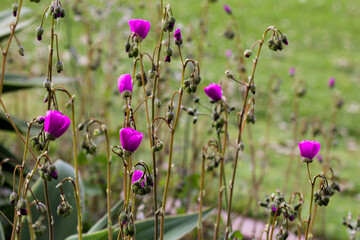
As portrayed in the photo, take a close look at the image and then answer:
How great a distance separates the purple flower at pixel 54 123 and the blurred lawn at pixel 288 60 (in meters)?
1.34

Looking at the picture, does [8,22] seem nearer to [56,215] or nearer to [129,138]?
[56,215]

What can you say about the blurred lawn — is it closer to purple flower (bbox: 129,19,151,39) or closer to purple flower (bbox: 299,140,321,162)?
purple flower (bbox: 129,19,151,39)

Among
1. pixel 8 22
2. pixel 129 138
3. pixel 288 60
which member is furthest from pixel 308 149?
pixel 288 60

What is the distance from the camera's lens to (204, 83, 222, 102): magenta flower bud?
3.98ft

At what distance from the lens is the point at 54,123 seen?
38.1 inches

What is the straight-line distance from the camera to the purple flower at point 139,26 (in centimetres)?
111

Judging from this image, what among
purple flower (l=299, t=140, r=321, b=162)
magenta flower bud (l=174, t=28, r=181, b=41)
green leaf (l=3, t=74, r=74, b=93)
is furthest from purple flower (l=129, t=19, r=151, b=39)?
green leaf (l=3, t=74, r=74, b=93)

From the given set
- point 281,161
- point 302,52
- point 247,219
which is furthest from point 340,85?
point 247,219

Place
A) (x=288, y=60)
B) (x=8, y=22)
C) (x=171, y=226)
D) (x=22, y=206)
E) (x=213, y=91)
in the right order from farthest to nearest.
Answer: (x=288, y=60)
(x=8, y=22)
(x=171, y=226)
(x=213, y=91)
(x=22, y=206)

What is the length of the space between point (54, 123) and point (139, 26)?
29 cm

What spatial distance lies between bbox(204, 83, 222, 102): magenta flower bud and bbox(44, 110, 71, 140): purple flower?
0.37 metres

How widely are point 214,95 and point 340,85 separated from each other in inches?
265

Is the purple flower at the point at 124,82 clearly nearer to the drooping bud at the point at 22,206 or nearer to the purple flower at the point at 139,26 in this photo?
the purple flower at the point at 139,26

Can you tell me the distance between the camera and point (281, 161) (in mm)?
5062
